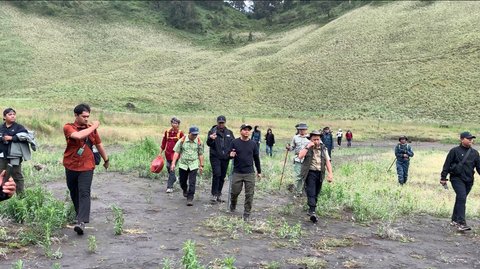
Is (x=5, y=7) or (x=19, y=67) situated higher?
(x=5, y=7)

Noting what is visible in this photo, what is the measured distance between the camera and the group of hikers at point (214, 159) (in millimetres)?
7781

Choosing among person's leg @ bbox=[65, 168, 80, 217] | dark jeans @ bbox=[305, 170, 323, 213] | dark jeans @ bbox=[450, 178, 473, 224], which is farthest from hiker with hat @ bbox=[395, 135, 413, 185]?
person's leg @ bbox=[65, 168, 80, 217]

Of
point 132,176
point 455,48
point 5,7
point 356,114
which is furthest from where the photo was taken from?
point 5,7

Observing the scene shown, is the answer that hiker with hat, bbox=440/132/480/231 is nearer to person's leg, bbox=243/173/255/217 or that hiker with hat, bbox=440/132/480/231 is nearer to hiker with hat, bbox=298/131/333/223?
hiker with hat, bbox=298/131/333/223

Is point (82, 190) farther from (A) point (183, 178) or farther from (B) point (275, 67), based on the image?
(B) point (275, 67)

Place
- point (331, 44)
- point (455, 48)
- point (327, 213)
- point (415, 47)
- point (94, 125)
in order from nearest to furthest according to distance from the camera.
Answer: point (94, 125) < point (327, 213) < point (455, 48) < point (415, 47) < point (331, 44)

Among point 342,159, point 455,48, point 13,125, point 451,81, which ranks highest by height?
point 455,48

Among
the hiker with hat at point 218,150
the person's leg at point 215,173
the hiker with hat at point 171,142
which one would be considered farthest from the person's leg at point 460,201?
the hiker with hat at point 171,142

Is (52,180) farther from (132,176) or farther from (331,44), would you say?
(331,44)

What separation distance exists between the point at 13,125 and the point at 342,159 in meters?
17.8

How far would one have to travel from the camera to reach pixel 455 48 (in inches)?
2837

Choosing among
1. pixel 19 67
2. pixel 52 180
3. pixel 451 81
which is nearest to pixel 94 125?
pixel 52 180

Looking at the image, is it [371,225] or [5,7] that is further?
[5,7]

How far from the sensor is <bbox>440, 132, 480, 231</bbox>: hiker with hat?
1029 cm
